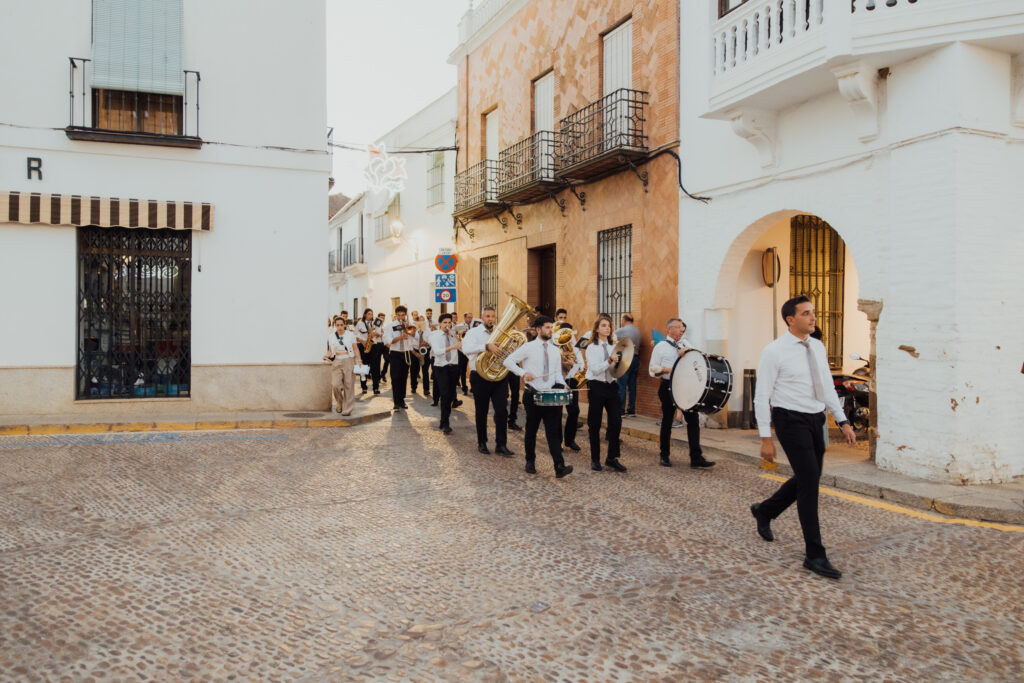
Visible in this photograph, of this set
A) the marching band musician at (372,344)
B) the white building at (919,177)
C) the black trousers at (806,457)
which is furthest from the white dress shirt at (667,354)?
the marching band musician at (372,344)

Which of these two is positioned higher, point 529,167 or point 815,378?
point 529,167

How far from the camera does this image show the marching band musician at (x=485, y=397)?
30.9 ft

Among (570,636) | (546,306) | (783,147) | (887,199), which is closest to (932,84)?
(887,199)

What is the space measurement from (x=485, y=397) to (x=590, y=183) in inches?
251

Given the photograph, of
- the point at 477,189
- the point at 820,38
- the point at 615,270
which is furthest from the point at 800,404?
the point at 477,189

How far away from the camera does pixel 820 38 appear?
822 centimetres

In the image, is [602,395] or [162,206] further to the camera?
[162,206]

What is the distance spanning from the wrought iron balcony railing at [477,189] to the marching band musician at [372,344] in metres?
3.55

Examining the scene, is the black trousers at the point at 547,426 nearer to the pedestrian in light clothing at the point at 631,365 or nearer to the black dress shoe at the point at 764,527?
the black dress shoe at the point at 764,527

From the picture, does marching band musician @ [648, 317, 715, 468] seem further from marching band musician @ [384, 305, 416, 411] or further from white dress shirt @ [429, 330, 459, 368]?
marching band musician @ [384, 305, 416, 411]

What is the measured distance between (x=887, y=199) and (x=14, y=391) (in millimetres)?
12267

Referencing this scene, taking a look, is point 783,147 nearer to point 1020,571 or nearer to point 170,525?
point 1020,571

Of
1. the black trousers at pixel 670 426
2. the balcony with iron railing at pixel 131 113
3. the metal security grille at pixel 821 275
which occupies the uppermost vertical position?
the balcony with iron railing at pixel 131 113

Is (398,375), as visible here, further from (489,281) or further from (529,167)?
(489,281)
